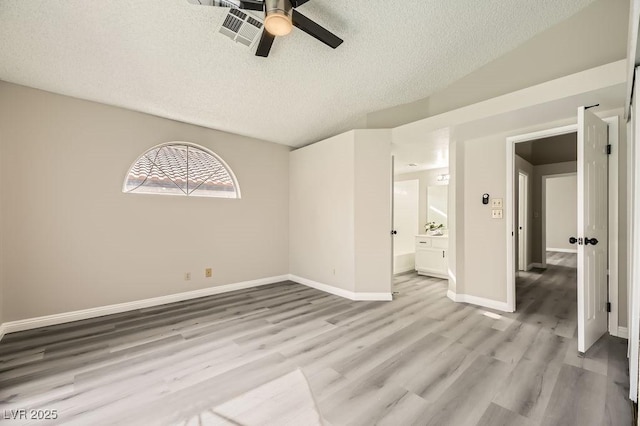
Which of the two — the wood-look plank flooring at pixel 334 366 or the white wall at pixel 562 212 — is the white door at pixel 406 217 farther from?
the white wall at pixel 562 212

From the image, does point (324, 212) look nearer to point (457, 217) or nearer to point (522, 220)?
point (457, 217)

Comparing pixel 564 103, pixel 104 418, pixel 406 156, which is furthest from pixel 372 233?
pixel 104 418

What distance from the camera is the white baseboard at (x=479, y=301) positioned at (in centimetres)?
341

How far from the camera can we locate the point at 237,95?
328 cm

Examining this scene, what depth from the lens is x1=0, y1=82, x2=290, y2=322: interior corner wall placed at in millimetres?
2816

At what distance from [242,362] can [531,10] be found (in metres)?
4.30

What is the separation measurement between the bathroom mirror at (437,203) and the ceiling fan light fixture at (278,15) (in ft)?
16.4

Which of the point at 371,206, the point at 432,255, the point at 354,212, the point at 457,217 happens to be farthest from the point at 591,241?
the point at 432,255

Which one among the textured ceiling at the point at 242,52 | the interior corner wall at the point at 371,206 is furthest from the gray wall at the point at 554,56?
the interior corner wall at the point at 371,206

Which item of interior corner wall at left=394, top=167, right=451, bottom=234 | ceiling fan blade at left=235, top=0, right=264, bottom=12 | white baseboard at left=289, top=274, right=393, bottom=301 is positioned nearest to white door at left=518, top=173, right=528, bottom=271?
interior corner wall at left=394, top=167, right=451, bottom=234

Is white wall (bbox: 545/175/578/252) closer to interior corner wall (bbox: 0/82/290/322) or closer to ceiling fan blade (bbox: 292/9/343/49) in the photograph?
ceiling fan blade (bbox: 292/9/343/49)

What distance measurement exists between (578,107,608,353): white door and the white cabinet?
7.60 feet

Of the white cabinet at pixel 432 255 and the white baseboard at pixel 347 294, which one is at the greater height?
the white cabinet at pixel 432 255

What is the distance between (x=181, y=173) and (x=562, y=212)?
1125 cm
